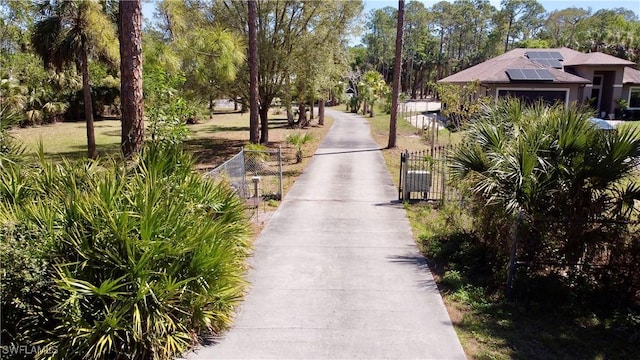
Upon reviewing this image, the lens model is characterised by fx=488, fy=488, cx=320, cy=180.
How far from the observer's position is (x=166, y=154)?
7422mm

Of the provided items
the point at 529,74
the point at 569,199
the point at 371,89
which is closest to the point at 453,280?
the point at 569,199

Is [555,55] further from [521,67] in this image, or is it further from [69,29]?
[69,29]

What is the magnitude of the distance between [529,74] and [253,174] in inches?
789

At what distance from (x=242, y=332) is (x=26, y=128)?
3394 cm

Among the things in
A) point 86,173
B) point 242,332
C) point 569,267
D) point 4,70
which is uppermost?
point 4,70

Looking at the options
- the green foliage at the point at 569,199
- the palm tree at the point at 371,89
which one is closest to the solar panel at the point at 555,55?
the palm tree at the point at 371,89

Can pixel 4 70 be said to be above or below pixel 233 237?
above

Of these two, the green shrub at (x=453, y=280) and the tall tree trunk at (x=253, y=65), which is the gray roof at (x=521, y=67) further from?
the green shrub at (x=453, y=280)

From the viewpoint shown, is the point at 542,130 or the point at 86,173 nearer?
the point at 86,173

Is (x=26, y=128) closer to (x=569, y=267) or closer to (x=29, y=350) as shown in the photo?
(x=29, y=350)

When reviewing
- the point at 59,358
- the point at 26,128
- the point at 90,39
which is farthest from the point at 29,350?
the point at 26,128

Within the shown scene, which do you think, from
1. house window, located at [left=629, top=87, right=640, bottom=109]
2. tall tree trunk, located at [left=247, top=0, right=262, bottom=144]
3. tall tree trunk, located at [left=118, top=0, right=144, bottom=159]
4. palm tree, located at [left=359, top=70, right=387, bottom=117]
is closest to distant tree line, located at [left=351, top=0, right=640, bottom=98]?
palm tree, located at [left=359, top=70, right=387, bottom=117]

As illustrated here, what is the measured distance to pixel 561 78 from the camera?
2900cm

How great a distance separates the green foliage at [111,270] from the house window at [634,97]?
39.4 m
